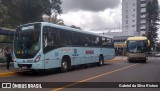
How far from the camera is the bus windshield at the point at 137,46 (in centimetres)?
3256

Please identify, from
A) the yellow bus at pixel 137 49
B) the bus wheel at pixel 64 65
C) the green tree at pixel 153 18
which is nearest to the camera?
the bus wheel at pixel 64 65

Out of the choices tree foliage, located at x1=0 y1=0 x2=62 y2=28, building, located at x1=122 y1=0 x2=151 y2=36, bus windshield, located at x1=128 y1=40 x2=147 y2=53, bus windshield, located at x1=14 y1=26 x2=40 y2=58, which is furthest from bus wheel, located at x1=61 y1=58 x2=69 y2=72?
building, located at x1=122 y1=0 x2=151 y2=36

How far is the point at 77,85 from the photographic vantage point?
1207cm

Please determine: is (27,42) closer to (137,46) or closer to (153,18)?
(137,46)

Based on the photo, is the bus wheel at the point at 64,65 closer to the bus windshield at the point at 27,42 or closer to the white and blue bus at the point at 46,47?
the white and blue bus at the point at 46,47

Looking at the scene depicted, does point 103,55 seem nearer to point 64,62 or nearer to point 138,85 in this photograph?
point 64,62

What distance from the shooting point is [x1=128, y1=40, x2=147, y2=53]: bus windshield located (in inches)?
1282

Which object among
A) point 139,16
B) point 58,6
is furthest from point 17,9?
point 139,16

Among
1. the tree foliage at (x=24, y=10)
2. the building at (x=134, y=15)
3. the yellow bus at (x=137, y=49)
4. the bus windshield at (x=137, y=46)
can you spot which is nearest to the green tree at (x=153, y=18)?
the building at (x=134, y=15)

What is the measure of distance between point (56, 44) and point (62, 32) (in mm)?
1502

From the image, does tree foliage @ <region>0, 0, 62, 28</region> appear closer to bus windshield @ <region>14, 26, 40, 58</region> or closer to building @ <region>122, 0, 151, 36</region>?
bus windshield @ <region>14, 26, 40, 58</region>

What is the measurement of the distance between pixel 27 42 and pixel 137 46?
19.4 metres

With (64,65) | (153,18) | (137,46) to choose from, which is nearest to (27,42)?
(64,65)

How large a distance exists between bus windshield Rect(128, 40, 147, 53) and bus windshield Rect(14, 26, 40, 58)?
62.3 feet
